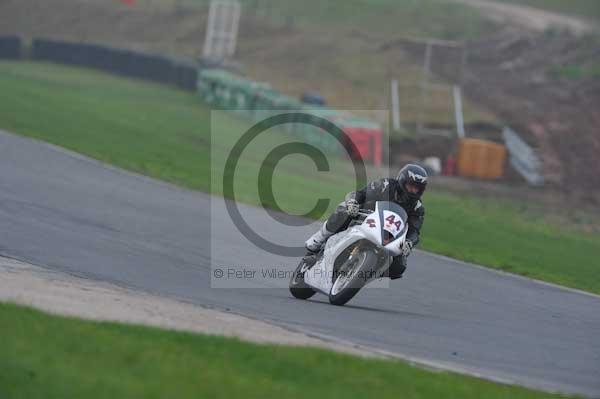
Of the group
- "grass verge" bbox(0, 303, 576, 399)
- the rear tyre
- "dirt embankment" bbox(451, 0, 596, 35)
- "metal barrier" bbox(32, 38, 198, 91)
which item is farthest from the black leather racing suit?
"dirt embankment" bbox(451, 0, 596, 35)

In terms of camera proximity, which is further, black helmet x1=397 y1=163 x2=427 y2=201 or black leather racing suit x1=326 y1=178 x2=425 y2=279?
black leather racing suit x1=326 y1=178 x2=425 y2=279

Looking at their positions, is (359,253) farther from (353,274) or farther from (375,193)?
(375,193)

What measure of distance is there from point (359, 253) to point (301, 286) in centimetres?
114

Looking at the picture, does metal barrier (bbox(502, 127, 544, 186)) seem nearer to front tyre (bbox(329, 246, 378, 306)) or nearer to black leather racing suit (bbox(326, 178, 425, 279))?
black leather racing suit (bbox(326, 178, 425, 279))

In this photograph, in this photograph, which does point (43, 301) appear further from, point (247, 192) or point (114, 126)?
point (114, 126)

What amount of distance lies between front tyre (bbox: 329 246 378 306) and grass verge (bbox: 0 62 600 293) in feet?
17.7

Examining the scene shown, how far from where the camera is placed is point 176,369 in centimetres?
702

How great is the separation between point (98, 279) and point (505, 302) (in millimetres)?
4945

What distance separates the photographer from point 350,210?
11.2 metres

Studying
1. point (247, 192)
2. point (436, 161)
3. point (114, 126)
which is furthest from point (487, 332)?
point (436, 161)

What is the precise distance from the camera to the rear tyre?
38.2 feet

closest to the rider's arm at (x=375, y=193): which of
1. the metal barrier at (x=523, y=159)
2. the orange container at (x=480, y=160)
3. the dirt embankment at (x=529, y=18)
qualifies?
the metal barrier at (x=523, y=159)

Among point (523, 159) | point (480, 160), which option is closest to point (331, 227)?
point (480, 160)

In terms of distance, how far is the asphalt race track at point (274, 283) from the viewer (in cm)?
948
